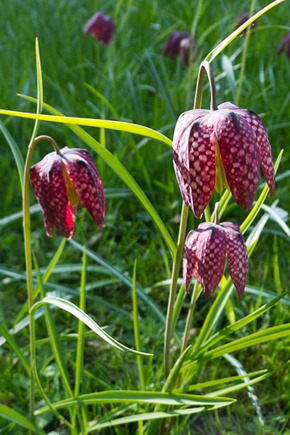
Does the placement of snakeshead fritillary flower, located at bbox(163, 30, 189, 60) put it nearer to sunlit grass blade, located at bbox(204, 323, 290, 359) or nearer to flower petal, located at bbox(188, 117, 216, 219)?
sunlit grass blade, located at bbox(204, 323, 290, 359)

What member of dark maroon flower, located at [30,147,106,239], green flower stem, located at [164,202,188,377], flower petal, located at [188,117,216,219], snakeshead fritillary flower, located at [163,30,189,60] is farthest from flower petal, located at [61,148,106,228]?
snakeshead fritillary flower, located at [163,30,189,60]

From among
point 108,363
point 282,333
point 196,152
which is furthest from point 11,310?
point 196,152

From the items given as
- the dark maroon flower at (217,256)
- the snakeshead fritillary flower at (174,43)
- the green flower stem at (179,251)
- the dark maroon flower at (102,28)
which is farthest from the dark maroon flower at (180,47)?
the dark maroon flower at (217,256)

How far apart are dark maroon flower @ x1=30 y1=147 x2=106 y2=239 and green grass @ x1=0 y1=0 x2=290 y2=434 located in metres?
0.23

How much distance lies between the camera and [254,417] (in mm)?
1586

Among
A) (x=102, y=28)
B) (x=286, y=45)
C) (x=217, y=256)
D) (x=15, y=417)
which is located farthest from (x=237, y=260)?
(x=102, y=28)

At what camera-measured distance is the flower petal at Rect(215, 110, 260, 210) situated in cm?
105

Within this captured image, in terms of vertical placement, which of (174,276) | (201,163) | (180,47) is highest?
(201,163)

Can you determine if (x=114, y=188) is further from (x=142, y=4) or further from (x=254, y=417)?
(x=142, y=4)

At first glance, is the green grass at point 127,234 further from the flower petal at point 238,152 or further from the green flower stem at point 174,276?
the flower petal at point 238,152

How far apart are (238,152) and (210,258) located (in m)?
0.21

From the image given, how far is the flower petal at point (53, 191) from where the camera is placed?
4.12 feet

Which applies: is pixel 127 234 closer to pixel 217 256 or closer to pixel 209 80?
pixel 217 256

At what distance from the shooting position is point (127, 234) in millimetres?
2205
